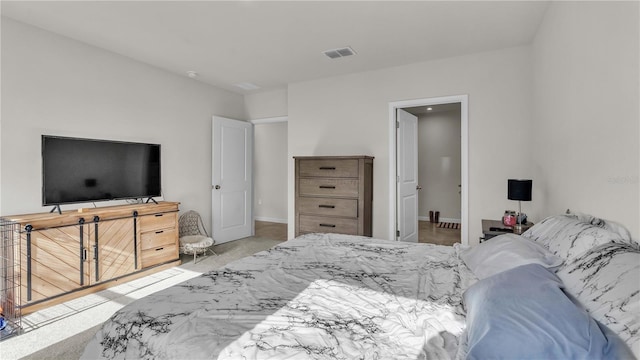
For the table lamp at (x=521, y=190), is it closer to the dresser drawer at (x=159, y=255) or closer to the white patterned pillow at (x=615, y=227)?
the white patterned pillow at (x=615, y=227)

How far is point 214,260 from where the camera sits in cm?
415

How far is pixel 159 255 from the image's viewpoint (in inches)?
147

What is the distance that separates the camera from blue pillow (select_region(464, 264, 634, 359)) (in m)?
0.75

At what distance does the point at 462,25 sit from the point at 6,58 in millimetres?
4245

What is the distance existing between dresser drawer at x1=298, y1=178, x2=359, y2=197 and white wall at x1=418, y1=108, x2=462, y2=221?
393 cm

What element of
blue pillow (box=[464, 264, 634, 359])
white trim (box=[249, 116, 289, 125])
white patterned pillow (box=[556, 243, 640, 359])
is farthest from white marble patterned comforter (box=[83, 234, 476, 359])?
white trim (box=[249, 116, 289, 125])

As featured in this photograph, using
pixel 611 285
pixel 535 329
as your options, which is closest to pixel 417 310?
pixel 535 329

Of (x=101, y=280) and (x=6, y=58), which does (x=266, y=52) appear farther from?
(x=101, y=280)

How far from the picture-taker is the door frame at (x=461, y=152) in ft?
12.2

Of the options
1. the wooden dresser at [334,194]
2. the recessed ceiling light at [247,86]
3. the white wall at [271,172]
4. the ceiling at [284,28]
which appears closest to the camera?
the ceiling at [284,28]

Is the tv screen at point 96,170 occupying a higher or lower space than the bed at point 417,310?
higher

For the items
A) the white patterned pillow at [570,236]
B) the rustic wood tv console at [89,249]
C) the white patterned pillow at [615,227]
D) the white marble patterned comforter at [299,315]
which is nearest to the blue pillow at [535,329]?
the white marble patterned comforter at [299,315]

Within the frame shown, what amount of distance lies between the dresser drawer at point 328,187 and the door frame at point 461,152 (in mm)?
621

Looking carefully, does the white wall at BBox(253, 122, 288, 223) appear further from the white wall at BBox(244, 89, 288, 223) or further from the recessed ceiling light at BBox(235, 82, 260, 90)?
the recessed ceiling light at BBox(235, 82, 260, 90)
